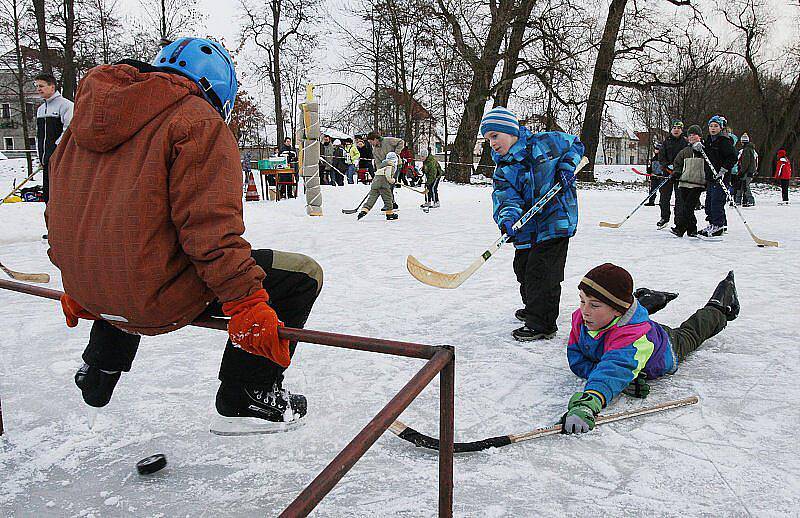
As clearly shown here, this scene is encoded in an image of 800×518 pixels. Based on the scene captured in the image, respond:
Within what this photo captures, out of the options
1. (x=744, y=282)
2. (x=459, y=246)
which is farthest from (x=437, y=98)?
(x=744, y=282)

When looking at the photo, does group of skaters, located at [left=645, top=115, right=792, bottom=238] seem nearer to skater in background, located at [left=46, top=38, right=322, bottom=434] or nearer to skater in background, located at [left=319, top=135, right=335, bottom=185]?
skater in background, located at [left=46, top=38, right=322, bottom=434]

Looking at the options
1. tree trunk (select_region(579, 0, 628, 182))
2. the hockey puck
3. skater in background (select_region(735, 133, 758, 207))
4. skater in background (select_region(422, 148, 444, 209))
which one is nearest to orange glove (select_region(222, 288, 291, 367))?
the hockey puck

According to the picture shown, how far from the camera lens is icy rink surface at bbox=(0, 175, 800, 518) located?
2.07 m

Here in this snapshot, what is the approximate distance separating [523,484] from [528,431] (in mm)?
463

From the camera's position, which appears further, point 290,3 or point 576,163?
point 290,3

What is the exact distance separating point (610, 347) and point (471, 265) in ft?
4.05

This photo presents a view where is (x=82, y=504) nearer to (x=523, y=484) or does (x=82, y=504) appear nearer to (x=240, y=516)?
(x=240, y=516)

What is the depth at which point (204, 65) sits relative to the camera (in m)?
1.92

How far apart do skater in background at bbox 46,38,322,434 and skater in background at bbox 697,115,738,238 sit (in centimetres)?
797

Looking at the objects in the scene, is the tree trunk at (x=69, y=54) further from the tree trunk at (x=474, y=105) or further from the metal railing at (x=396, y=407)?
the metal railing at (x=396, y=407)

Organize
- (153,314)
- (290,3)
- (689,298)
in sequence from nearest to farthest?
(153,314)
(689,298)
(290,3)

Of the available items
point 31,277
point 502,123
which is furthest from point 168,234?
point 31,277

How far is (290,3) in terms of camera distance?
23.6 metres

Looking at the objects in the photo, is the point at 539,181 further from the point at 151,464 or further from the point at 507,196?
the point at 151,464
